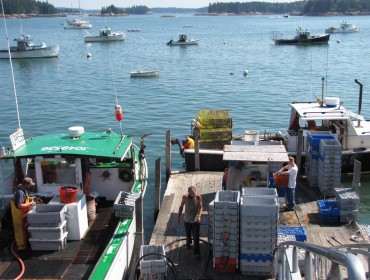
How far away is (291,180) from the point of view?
1362cm

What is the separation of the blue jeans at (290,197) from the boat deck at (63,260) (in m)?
4.93

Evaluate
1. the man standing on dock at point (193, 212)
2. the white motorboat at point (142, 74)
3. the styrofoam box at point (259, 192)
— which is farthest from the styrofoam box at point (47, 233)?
the white motorboat at point (142, 74)

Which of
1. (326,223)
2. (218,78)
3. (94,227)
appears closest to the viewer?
(94,227)

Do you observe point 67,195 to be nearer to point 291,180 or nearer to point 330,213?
point 291,180

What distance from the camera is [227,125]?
1927cm

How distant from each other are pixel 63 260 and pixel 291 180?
631 centimetres

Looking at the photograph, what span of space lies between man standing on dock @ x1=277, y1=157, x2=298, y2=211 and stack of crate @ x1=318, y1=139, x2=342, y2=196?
160 centimetres

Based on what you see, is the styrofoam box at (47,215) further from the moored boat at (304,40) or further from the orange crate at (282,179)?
the moored boat at (304,40)

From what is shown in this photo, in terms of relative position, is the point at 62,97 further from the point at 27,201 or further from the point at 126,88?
the point at 27,201

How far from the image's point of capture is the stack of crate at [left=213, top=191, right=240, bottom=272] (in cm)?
1034

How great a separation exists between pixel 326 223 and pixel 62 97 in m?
32.7

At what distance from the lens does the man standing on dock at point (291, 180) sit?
44.4 feet

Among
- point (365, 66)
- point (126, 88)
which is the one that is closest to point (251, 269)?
point (126, 88)

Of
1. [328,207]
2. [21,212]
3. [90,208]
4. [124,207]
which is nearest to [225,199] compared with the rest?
[124,207]
